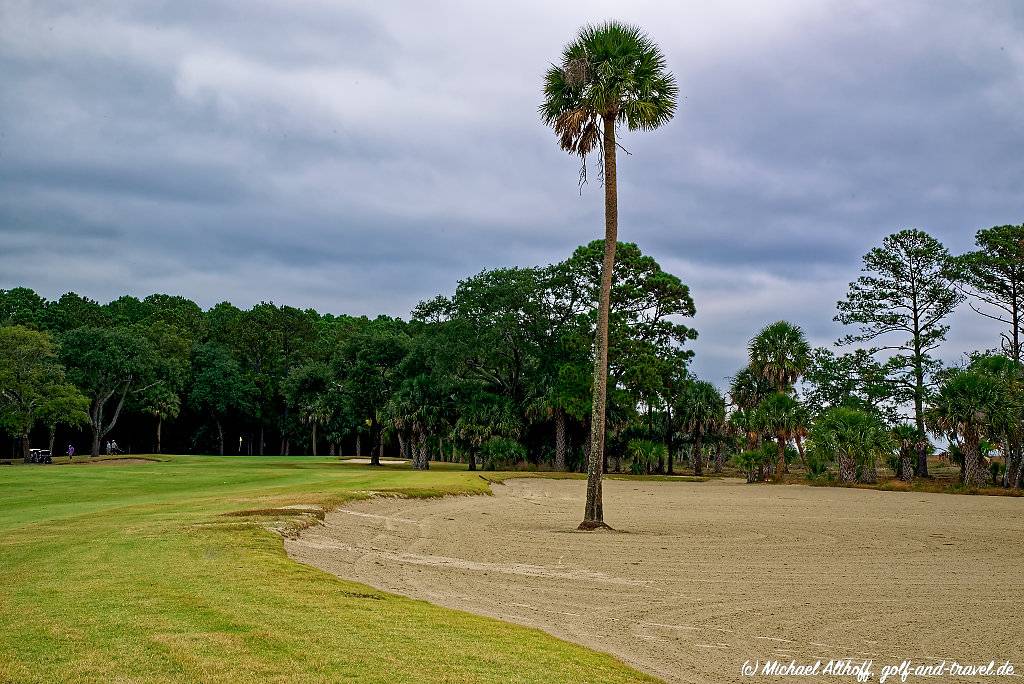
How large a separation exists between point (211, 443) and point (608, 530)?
75175 millimetres

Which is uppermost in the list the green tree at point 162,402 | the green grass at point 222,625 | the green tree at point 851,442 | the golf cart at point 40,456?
the green tree at point 162,402

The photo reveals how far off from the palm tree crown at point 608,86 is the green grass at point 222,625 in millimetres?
14720

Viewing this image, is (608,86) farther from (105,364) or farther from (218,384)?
(218,384)

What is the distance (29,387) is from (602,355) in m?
49.8

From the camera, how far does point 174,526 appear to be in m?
16.0

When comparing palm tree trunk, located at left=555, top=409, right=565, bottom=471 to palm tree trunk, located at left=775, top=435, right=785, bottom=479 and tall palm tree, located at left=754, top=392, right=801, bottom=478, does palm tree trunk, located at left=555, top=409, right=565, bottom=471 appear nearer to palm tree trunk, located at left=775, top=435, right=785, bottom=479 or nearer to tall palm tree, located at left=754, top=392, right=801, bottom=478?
tall palm tree, located at left=754, top=392, right=801, bottom=478

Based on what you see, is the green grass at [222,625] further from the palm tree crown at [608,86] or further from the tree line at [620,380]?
the tree line at [620,380]

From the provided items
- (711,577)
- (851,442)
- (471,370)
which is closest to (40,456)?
(471,370)

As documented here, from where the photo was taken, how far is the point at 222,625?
7.78 meters

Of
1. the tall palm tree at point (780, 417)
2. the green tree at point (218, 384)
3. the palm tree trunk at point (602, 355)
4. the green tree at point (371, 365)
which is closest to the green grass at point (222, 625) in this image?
the palm tree trunk at point (602, 355)

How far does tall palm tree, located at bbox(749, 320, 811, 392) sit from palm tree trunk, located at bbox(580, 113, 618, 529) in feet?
130

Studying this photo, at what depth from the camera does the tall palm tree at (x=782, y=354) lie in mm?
59062

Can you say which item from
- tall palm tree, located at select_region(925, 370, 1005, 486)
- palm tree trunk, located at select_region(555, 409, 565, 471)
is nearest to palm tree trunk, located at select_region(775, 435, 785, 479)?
tall palm tree, located at select_region(925, 370, 1005, 486)

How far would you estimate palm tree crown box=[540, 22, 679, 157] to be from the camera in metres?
22.2
